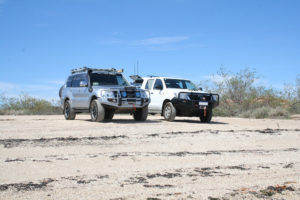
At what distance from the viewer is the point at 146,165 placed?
699 centimetres

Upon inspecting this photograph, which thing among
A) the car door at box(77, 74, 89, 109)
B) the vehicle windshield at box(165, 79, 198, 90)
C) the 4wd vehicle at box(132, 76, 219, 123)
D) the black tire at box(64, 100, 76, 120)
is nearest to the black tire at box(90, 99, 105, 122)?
the car door at box(77, 74, 89, 109)

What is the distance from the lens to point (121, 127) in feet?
42.7

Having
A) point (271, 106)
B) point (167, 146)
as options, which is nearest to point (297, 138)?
point (167, 146)

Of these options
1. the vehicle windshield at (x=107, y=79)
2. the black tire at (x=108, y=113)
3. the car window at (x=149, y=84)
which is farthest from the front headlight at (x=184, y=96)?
the black tire at (x=108, y=113)

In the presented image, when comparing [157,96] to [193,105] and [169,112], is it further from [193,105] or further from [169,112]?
[193,105]

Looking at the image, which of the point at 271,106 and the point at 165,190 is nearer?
the point at 165,190

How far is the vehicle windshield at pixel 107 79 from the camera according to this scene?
15.7m

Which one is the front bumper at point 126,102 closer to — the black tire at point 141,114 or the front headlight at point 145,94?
the front headlight at point 145,94

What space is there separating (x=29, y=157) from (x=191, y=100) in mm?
9226

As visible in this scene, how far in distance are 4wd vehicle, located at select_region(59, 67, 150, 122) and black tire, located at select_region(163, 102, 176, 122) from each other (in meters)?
0.97

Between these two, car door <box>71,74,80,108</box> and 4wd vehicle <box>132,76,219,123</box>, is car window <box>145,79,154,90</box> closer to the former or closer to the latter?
4wd vehicle <box>132,76,219,123</box>

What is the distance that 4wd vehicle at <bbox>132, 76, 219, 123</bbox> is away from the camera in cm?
1596

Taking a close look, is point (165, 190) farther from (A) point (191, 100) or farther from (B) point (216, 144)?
(A) point (191, 100)

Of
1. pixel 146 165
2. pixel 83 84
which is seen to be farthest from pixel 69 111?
pixel 146 165
